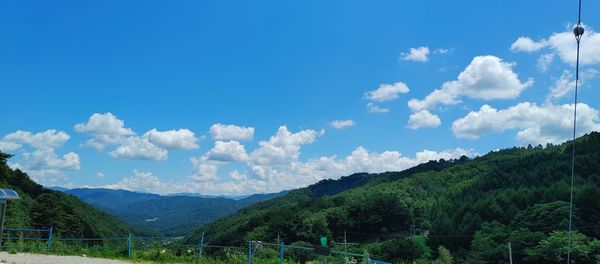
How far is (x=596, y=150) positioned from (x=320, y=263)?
3561 inches

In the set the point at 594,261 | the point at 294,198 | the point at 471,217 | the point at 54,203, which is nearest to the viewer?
the point at 594,261

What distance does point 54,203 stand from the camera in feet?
191

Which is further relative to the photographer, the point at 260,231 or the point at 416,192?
the point at 416,192

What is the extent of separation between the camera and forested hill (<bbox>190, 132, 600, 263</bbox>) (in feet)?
208

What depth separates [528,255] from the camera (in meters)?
60.6

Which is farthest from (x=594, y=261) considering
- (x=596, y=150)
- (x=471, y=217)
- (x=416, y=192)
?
(x=416, y=192)

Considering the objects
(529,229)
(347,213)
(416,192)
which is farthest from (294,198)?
(529,229)

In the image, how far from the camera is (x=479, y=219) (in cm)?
8444

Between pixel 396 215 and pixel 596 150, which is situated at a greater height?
pixel 596 150

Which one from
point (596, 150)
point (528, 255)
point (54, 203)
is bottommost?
point (528, 255)

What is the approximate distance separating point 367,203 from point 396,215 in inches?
264

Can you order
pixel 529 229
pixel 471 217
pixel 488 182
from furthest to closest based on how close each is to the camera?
pixel 488 182 < pixel 471 217 < pixel 529 229

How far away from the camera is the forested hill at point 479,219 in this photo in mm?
63281

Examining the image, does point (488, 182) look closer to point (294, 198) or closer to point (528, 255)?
point (528, 255)
